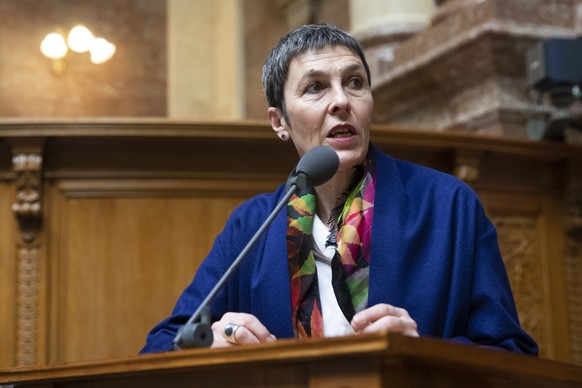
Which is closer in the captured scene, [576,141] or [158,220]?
[158,220]

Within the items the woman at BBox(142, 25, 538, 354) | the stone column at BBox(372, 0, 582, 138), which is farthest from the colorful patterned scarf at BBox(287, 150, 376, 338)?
the stone column at BBox(372, 0, 582, 138)

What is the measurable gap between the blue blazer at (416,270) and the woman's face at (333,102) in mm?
122

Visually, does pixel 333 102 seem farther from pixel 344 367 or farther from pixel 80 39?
pixel 80 39

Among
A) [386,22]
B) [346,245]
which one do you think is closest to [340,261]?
[346,245]

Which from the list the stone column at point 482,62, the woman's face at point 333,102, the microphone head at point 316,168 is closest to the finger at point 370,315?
the microphone head at point 316,168

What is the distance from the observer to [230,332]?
8.16 ft

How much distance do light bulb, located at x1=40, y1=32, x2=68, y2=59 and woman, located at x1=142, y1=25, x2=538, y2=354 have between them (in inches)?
318

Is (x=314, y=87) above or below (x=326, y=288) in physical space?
above

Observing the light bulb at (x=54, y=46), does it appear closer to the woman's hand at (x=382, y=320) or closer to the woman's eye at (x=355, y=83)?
the woman's eye at (x=355, y=83)

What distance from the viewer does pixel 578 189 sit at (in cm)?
572

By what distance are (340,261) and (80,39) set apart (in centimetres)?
862

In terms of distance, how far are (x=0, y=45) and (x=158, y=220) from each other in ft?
20.6

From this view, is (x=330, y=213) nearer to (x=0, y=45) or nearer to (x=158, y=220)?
(x=158, y=220)

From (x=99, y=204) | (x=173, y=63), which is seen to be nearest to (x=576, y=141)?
(x=99, y=204)
